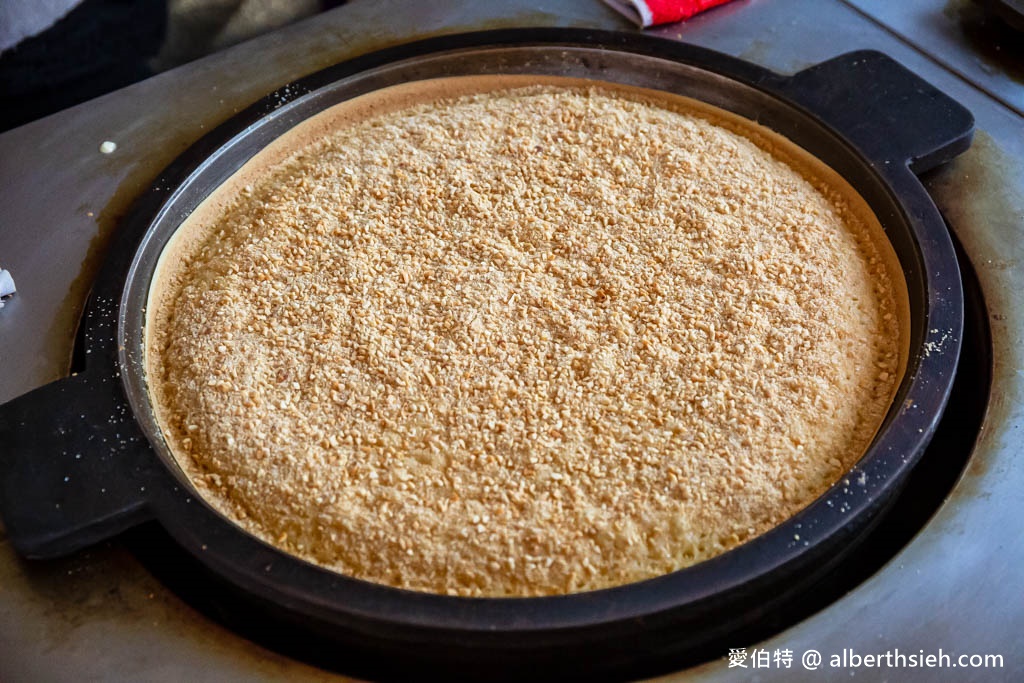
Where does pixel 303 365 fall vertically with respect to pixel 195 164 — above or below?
below

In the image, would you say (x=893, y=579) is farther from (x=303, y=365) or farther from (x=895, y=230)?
(x=303, y=365)

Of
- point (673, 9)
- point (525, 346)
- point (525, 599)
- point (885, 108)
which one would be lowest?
point (525, 599)

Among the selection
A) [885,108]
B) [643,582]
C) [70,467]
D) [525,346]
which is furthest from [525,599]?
[885,108]

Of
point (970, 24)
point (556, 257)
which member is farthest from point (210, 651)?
point (970, 24)

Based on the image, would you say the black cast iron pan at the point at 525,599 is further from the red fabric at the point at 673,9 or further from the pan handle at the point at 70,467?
the red fabric at the point at 673,9

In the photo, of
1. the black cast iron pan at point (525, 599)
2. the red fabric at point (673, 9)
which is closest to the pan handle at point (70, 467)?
the black cast iron pan at point (525, 599)

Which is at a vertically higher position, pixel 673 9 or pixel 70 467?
pixel 673 9

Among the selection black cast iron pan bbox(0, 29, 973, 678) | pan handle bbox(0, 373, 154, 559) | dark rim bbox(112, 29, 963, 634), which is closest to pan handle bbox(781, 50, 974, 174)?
black cast iron pan bbox(0, 29, 973, 678)

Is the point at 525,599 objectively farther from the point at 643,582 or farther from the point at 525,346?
the point at 525,346
